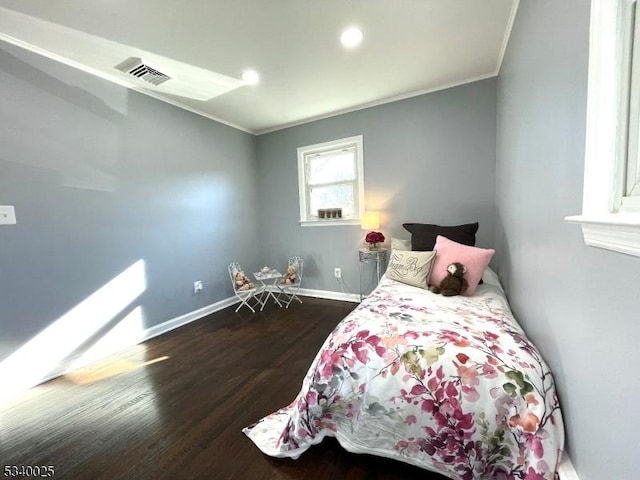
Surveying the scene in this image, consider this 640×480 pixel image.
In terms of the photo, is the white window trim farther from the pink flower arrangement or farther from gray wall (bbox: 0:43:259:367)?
gray wall (bbox: 0:43:259:367)

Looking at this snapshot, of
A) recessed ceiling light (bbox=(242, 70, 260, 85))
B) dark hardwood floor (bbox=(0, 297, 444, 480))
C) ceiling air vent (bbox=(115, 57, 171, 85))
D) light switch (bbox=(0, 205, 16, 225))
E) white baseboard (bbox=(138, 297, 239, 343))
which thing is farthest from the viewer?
white baseboard (bbox=(138, 297, 239, 343))

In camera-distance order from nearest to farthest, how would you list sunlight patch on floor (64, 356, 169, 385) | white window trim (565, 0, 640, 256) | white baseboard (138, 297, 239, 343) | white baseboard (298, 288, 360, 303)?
white window trim (565, 0, 640, 256), sunlight patch on floor (64, 356, 169, 385), white baseboard (138, 297, 239, 343), white baseboard (298, 288, 360, 303)

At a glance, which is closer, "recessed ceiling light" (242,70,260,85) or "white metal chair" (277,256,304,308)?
"recessed ceiling light" (242,70,260,85)

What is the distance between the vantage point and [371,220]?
2.96 meters

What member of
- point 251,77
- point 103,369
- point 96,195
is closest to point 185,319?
point 103,369

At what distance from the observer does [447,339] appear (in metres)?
1.05

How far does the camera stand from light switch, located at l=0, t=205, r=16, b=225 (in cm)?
171

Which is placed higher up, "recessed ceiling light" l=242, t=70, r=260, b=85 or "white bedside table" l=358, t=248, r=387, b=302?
"recessed ceiling light" l=242, t=70, r=260, b=85

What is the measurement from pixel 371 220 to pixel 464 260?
4.12 feet

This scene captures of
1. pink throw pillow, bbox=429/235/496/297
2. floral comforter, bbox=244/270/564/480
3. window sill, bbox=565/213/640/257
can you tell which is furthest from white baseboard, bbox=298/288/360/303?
window sill, bbox=565/213/640/257

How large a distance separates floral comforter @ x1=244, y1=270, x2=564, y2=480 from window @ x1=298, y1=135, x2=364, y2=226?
7.28 ft

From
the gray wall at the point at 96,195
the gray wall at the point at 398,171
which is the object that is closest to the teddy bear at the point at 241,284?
the gray wall at the point at 96,195

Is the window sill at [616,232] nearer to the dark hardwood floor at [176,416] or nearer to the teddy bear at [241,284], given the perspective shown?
the dark hardwood floor at [176,416]

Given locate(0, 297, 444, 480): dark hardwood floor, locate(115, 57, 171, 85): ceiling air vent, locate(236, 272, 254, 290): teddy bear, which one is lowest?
locate(0, 297, 444, 480): dark hardwood floor
